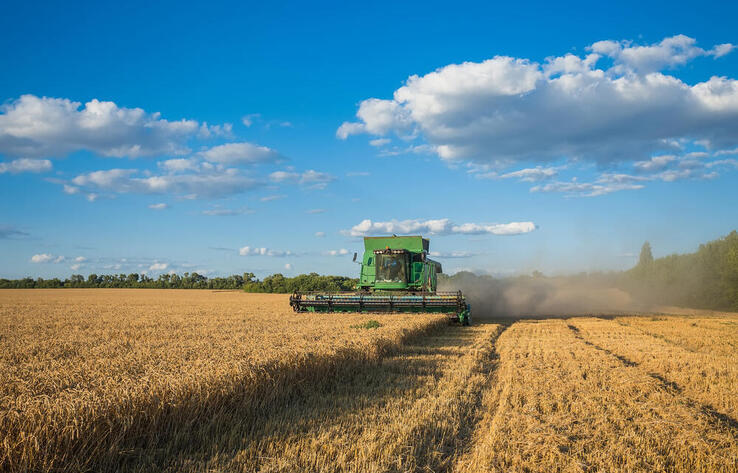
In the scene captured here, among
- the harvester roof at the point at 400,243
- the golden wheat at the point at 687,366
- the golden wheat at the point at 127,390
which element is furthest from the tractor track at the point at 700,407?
the harvester roof at the point at 400,243

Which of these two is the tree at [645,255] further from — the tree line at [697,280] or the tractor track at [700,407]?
the tractor track at [700,407]

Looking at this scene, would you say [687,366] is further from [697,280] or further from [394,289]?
[697,280]

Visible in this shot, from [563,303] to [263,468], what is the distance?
3137cm

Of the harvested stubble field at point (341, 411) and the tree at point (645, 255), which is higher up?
the tree at point (645, 255)

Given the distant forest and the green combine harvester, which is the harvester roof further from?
the distant forest

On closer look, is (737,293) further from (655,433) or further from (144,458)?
(144,458)

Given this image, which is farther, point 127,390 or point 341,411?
point 341,411

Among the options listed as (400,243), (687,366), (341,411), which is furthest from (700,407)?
(400,243)

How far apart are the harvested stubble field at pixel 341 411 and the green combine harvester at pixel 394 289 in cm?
801

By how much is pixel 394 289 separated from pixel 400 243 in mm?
2215

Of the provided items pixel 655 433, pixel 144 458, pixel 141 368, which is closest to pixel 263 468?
pixel 144 458

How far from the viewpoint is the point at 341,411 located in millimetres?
5777

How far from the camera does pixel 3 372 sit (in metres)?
5.43

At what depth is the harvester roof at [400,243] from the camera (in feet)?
67.5
